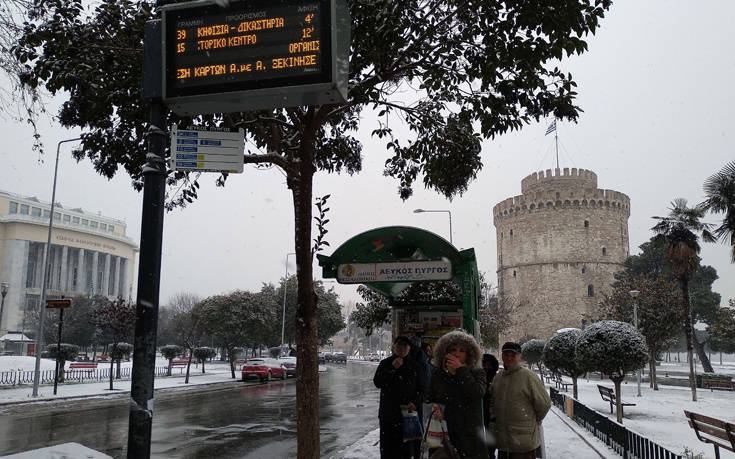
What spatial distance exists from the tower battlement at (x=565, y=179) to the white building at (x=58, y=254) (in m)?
67.6

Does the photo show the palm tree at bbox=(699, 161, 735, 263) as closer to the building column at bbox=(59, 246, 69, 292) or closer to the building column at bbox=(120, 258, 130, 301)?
the building column at bbox=(59, 246, 69, 292)

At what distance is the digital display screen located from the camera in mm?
4219

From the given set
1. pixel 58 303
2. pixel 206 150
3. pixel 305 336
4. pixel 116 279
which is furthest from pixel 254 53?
pixel 116 279

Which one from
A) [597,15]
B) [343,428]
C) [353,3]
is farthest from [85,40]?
[343,428]

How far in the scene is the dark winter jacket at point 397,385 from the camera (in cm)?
639

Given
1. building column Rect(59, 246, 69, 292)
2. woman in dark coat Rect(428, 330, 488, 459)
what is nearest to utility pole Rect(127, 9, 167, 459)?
woman in dark coat Rect(428, 330, 488, 459)

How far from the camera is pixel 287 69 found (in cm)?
422

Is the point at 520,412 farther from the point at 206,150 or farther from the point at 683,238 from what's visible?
the point at 683,238

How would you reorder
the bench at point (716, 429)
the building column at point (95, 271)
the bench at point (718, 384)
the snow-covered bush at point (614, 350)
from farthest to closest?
the building column at point (95, 271), the bench at point (718, 384), the snow-covered bush at point (614, 350), the bench at point (716, 429)

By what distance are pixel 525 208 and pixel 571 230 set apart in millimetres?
5875

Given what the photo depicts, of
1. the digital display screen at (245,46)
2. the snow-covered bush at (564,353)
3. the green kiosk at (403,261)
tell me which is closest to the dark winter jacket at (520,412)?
the green kiosk at (403,261)

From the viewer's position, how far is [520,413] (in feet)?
Result: 18.2

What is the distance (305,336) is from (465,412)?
2.51 m

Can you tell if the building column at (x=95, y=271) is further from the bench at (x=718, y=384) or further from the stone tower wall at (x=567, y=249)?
the bench at (x=718, y=384)
